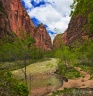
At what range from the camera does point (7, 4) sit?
18238cm

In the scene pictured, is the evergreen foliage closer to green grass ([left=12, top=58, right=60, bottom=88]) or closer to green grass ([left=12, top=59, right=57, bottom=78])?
green grass ([left=12, top=58, right=60, bottom=88])

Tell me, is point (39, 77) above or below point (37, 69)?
below

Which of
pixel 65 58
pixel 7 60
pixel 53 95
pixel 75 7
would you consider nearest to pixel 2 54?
pixel 7 60

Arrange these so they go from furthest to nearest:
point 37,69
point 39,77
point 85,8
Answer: point 37,69
point 39,77
point 85,8

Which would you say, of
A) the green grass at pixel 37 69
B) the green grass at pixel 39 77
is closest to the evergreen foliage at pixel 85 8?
the green grass at pixel 39 77

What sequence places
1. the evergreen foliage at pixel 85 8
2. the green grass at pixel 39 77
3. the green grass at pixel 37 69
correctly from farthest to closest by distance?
the green grass at pixel 37 69 → the green grass at pixel 39 77 → the evergreen foliage at pixel 85 8

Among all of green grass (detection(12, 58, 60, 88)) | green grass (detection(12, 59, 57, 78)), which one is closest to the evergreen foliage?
green grass (detection(12, 58, 60, 88))

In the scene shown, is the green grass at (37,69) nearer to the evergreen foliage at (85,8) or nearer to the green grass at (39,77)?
the green grass at (39,77)

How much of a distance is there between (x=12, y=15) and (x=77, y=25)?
5815 centimetres

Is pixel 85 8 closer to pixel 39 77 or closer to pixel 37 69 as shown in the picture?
pixel 39 77

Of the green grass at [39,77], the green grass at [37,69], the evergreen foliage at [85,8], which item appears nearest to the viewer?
the evergreen foliage at [85,8]

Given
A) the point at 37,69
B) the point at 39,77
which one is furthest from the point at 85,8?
the point at 37,69

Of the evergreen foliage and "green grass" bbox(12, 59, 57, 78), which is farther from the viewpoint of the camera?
"green grass" bbox(12, 59, 57, 78)

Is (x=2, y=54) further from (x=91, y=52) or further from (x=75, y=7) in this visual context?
(x=75, y=7)
